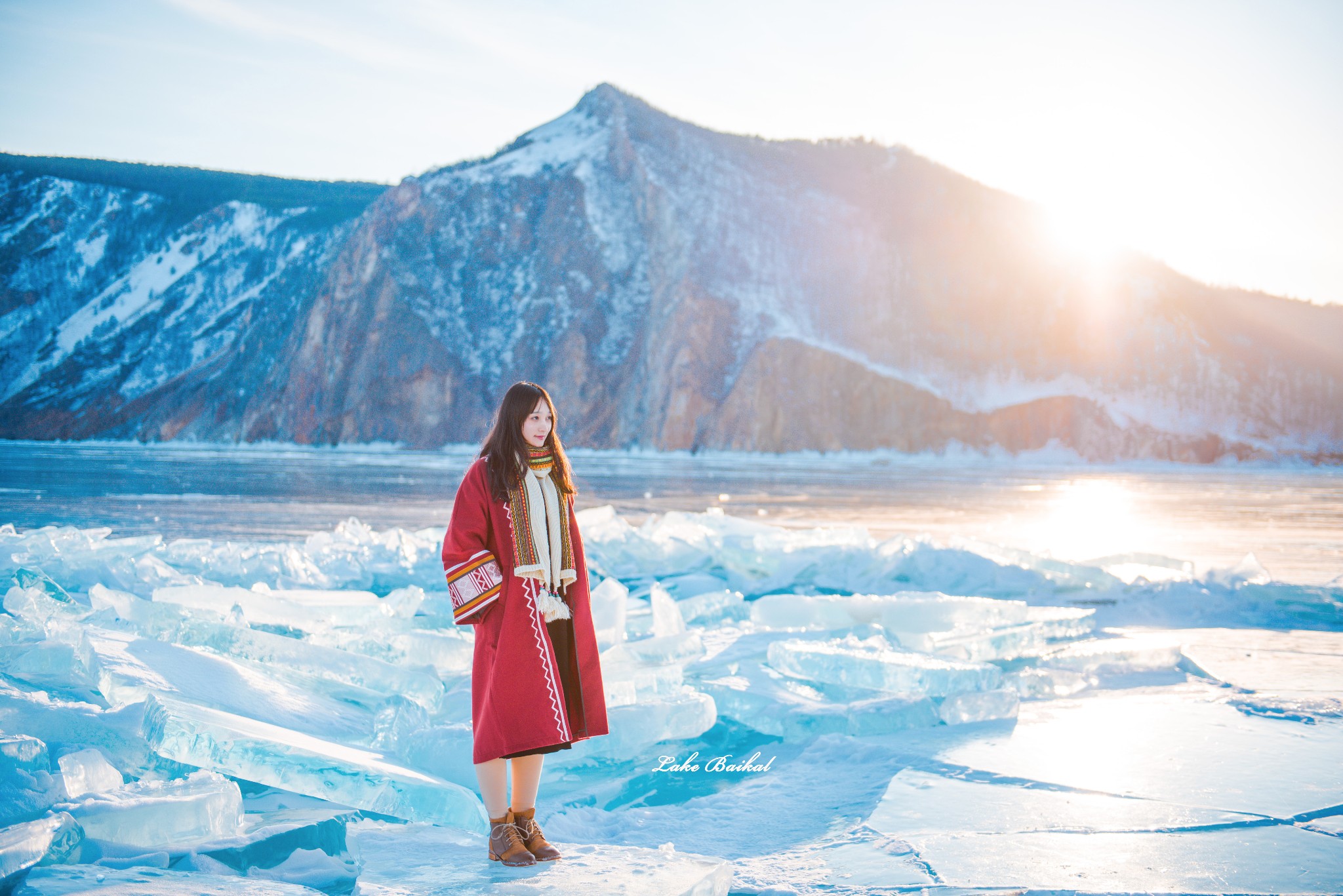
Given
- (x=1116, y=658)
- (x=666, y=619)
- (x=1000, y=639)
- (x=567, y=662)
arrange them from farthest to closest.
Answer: (x=1000, y=639)
(x=666, y=619)
(x=1116, y=658)
(x=567, y=662)

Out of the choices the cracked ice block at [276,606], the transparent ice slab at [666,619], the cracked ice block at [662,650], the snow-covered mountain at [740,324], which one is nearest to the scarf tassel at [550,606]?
the cracked ice block at [662,650]

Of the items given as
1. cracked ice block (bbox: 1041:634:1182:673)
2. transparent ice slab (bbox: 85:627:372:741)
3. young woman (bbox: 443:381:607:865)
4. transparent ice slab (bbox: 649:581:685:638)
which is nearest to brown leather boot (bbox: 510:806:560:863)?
young woman (bbox: 443:381:607:865)

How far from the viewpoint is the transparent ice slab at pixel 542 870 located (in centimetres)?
255

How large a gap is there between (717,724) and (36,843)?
9.90 ft

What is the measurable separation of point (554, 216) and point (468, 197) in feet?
22.0

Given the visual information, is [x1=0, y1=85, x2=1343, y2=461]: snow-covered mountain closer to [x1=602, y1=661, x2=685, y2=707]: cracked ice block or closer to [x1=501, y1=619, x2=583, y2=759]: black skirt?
[x1=602, y1=661, x2=685, y2=707]: cracked ice block

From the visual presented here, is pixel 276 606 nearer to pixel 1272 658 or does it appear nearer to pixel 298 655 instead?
pixel 298 655

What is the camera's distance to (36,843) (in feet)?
8.42

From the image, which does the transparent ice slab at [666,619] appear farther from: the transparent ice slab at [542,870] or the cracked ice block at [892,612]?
the transparent ice slab at [542,870]

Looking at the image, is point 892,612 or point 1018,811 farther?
point 892,612

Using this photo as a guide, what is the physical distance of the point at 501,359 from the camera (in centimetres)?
6047

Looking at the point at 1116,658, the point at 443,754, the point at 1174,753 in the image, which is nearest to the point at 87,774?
the point at 443,754

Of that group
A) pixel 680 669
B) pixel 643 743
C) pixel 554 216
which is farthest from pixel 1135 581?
pixel 554 216

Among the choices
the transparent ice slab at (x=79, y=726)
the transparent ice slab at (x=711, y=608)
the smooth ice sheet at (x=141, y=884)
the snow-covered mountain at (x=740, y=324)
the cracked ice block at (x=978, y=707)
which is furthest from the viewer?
the snow-covered mountain at (x=740, y=324)
